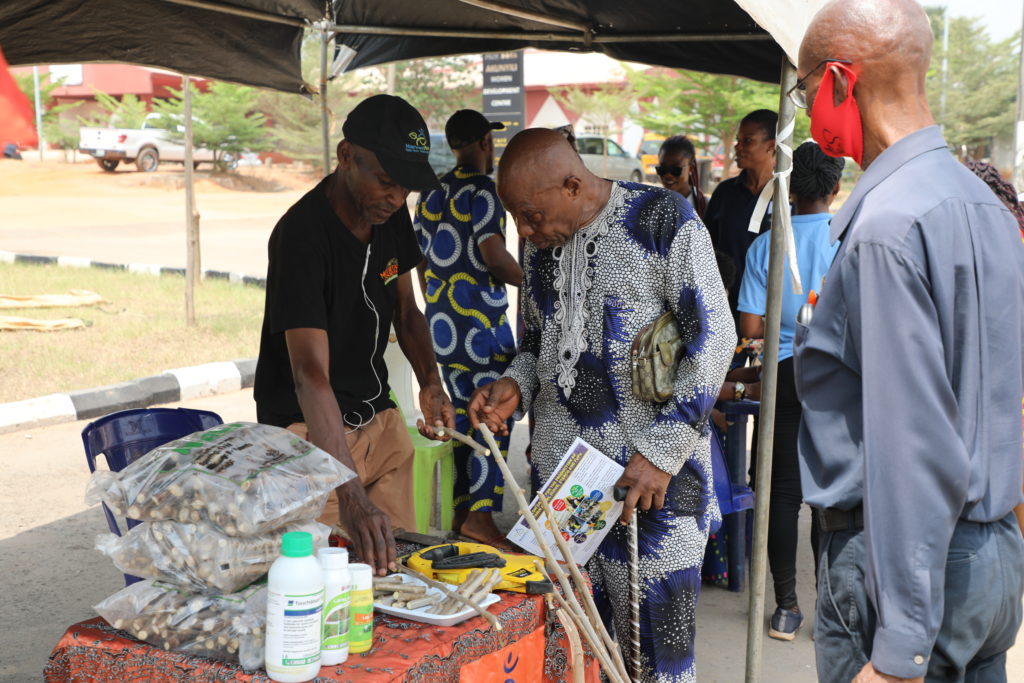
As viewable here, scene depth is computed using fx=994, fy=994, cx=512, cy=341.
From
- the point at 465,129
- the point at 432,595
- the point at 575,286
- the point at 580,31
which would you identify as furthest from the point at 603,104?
the point at 432,595

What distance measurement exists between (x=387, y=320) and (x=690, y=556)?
1.21m

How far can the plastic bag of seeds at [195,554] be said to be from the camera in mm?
2012

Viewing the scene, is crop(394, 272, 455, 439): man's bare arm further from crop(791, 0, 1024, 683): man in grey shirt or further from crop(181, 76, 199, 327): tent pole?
crop(181, 76, 199, 327): tent pole

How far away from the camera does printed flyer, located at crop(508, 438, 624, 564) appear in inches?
108

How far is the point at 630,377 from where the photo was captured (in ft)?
9.12

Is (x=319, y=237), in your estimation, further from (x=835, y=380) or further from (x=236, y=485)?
(x=835, y=380)

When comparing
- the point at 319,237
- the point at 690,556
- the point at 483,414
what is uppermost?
the point at 319,237

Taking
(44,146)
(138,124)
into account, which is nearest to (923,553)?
(138,124)

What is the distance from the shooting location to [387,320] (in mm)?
3230

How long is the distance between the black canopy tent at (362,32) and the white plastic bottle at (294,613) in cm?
284

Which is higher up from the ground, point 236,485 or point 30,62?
point 30,62

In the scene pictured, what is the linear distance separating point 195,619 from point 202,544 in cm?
15

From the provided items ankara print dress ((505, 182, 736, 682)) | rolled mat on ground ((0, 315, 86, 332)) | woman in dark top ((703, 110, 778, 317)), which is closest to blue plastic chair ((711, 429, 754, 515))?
ankara print dress ((505, 182, 736, 682))

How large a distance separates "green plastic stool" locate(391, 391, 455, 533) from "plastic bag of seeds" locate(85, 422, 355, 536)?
217cm
